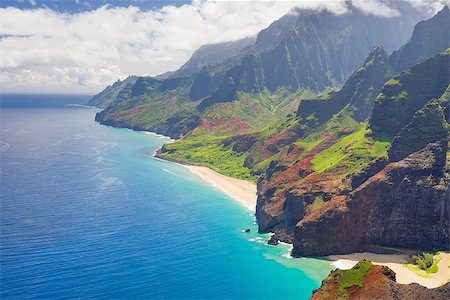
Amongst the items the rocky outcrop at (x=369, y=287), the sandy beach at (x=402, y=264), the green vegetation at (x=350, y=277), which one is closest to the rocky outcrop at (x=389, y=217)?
the sandy beach at (x=402, y=264)

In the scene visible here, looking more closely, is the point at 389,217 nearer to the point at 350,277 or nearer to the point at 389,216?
the point at 389,216

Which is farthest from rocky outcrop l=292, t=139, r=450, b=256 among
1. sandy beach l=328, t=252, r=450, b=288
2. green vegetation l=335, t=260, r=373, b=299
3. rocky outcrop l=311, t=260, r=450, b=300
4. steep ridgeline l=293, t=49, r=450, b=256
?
rocky outcrop l=311, t=260, r=450, b=300

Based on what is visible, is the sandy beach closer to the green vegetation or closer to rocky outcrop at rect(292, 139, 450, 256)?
rocky outcrop at rect(292, 139, 450, 256)

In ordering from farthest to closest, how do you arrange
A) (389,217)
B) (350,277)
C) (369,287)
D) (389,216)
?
1. (389,216)
2. (389,217)
3. (350,277)
4. (369,287)

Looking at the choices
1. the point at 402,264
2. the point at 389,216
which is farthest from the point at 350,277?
the point at 389,216

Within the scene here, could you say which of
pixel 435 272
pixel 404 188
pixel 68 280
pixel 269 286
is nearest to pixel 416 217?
pixel 404 188
